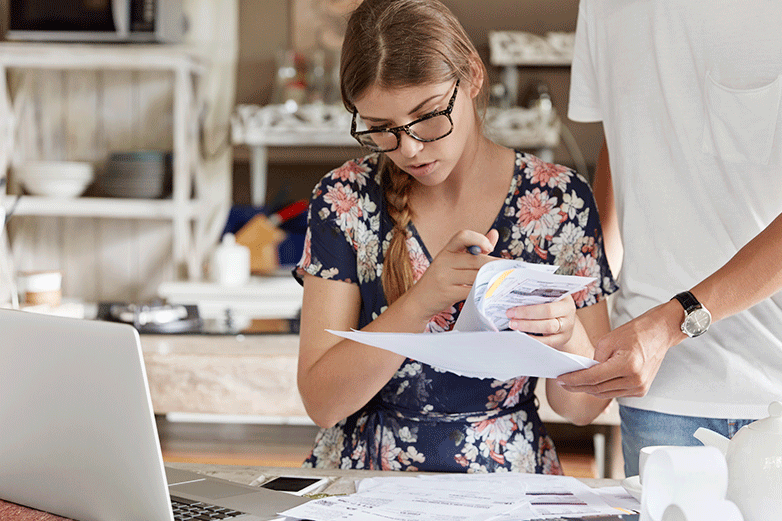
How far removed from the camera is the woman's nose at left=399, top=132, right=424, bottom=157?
1120 mm

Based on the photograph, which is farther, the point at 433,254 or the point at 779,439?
the point at 433,254

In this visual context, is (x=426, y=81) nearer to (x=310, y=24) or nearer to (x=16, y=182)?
(x=310, y=24)

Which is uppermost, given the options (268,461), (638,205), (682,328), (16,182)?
(638,205)

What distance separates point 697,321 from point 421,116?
0.48 meters

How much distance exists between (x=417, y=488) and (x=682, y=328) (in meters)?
0.41

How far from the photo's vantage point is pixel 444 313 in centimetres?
125

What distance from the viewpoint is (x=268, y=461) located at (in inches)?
118

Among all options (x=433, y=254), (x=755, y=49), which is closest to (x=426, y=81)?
(x=433, y=254)

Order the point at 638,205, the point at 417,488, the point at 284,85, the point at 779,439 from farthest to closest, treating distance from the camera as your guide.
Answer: the point at 284,85, the point at 638,205, the point at 417,488, the point at 779,439

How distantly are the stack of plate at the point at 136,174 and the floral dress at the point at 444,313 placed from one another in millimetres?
1950

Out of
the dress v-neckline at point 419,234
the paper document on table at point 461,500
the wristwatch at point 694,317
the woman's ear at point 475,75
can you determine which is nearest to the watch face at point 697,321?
the wristwatch at point 694,317

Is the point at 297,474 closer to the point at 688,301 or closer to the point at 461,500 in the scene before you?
the point at 461,500

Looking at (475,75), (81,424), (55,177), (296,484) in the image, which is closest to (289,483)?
(296,484)

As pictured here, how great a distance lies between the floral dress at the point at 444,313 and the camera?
1218 millimetres
